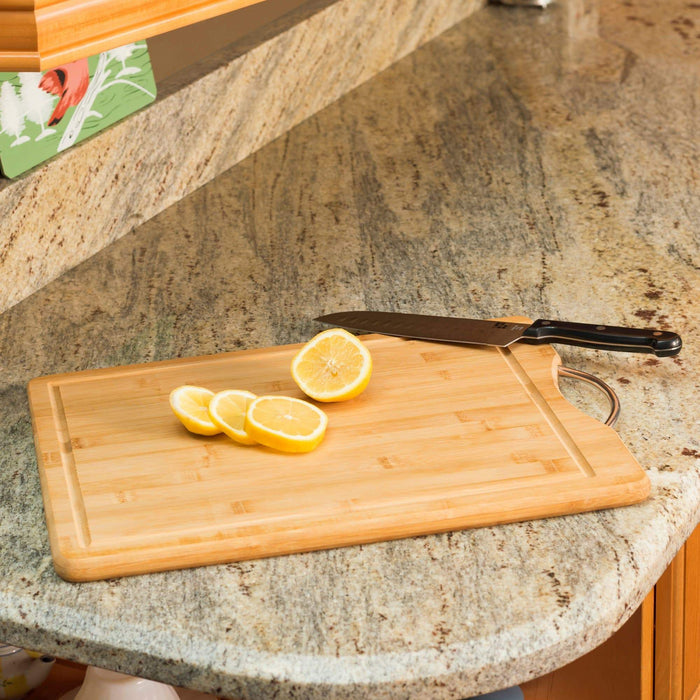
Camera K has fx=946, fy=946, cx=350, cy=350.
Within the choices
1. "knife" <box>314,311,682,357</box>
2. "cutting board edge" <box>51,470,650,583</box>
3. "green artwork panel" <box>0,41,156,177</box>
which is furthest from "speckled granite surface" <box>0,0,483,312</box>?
"cutting board edge" <box>51,470,650,583</box>

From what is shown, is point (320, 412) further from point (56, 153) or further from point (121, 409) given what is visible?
point (56, 153)

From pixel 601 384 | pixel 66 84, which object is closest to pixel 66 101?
pixel 66 84

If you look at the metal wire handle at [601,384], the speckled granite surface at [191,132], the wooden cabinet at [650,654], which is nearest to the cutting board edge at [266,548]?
the metal wire handle at [601,384]

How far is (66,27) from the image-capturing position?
0.63 meters

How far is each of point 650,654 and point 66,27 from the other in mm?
856

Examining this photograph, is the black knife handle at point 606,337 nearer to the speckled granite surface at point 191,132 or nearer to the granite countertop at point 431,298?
the granite countertop at point 431,298

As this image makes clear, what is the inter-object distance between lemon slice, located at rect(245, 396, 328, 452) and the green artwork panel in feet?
1.64

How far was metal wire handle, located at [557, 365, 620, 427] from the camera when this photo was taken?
904mm

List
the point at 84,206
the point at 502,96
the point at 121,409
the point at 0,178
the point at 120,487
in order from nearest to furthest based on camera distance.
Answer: the point at 120,487, the point at 121,409, the point at 0,178, the point at 84,206, the point at 502,96

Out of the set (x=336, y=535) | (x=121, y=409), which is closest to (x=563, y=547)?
(x=336, y=535)

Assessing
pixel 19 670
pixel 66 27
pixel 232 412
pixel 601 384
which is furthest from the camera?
pixel 19 670

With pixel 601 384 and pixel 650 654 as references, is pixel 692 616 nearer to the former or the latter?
pixel 650 654

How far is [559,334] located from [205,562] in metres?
0.45

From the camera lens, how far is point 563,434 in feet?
2.78
